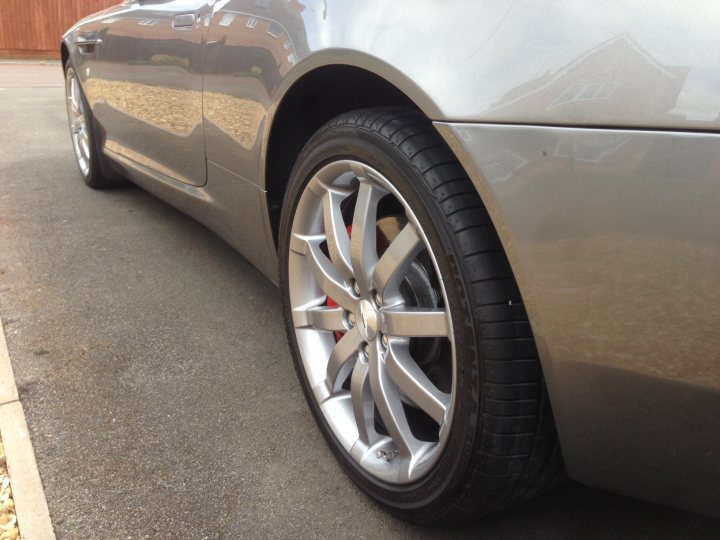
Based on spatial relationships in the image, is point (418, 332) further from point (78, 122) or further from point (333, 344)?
point (78, 122)

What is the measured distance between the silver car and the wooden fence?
16951 millimetres

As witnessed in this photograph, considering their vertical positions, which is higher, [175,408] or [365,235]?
[365,235]

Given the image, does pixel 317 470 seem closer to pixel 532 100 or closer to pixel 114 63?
pixel 532 100

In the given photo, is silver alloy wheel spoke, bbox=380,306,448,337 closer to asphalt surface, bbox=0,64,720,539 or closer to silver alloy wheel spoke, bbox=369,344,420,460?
silver alloy wheel spoke, bbox=369,344,420,460

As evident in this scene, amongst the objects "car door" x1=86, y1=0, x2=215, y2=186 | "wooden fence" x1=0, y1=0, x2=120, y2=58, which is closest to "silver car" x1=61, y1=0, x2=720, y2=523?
"car door" x1=86, y1=0, x2=215, y2=186

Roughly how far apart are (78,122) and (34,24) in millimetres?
14475

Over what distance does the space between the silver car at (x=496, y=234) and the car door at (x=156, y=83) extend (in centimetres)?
35

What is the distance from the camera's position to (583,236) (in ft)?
3.75

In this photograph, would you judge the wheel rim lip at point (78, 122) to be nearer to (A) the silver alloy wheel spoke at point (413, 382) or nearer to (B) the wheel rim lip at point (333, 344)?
(B) the wheel rim lip at point (333, 344)

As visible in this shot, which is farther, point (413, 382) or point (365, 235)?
point (365, 235)

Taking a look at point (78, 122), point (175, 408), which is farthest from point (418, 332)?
point (78, 122)

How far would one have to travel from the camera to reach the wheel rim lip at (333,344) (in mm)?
1450

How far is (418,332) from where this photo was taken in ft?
5.02

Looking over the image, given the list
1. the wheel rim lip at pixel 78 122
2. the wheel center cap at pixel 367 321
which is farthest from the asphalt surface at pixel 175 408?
the wheel rim lip at pixel 78 122
